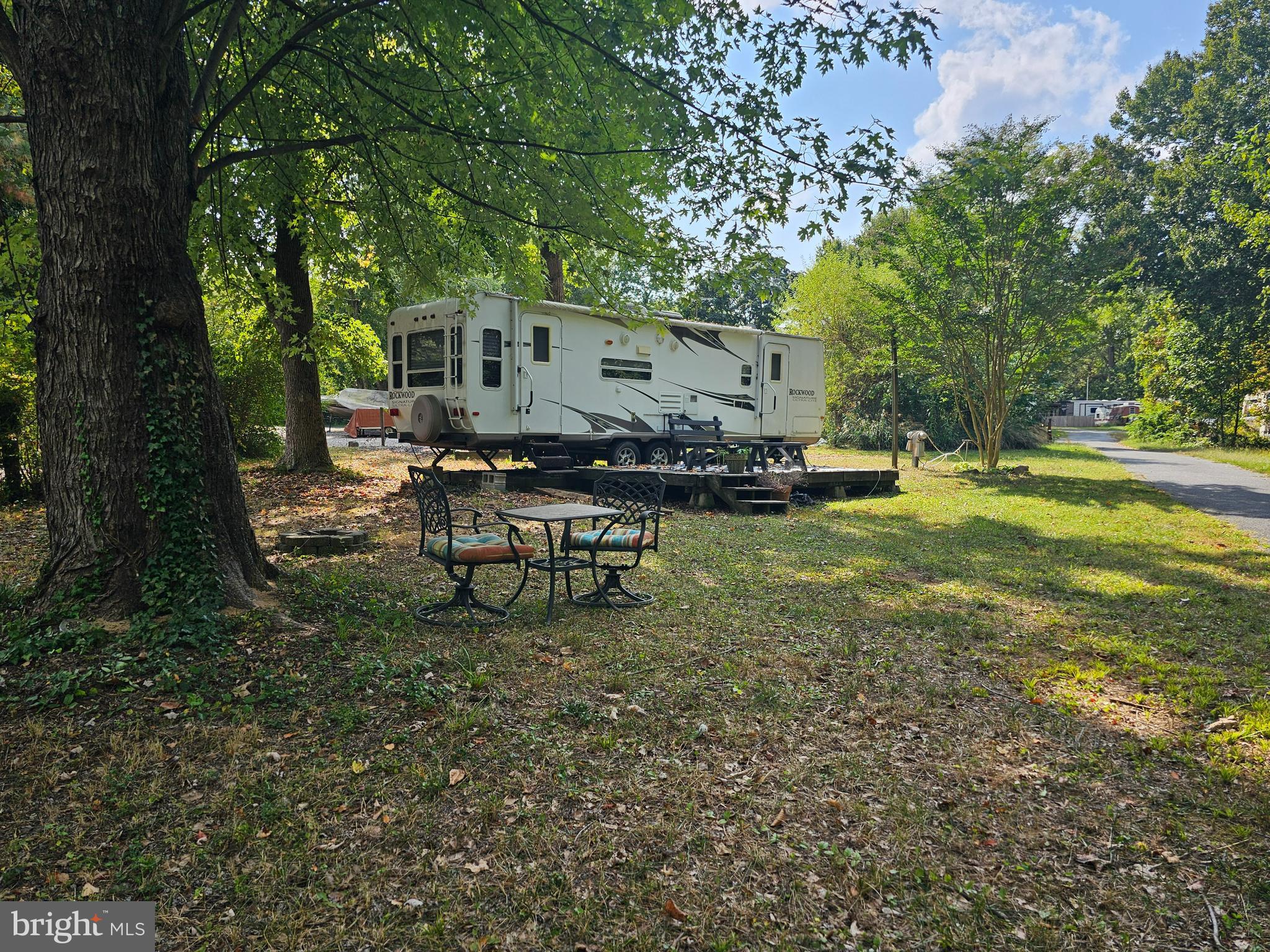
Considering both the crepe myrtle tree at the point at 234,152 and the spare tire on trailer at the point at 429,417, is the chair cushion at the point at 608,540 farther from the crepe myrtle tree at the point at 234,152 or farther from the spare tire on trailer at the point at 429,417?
the spare tire on trailer at the point at 429,417

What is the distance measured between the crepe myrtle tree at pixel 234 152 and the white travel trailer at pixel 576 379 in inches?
150

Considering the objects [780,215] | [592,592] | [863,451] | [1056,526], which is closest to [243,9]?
[780,215]

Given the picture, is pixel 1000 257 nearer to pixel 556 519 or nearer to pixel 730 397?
pixel 730 397

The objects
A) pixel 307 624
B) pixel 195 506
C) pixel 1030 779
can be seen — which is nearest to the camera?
pixel 1030 779

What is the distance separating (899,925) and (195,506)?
4.07 m

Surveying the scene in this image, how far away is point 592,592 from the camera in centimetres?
618

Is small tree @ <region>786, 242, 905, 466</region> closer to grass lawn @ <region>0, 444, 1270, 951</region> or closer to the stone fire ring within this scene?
the stone fire ring

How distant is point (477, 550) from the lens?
515cm

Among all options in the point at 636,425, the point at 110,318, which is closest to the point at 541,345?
the point at 636,425

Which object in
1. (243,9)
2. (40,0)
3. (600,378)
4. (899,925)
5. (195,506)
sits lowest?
(899,925)

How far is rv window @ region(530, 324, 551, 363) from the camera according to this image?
1240cm

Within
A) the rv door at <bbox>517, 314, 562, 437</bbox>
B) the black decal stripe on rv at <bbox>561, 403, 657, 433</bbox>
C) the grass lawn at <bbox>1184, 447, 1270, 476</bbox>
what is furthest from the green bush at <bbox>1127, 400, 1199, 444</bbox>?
the rv door at <bbox>517, 314, 562, 437</bbox>

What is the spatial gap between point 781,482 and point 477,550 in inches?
313

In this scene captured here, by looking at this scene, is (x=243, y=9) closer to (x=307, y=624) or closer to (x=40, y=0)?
(x=40, y=0)
